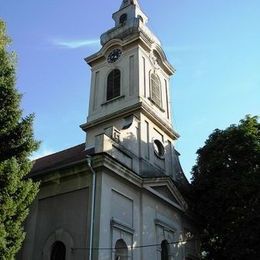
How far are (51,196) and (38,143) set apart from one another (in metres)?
6.62

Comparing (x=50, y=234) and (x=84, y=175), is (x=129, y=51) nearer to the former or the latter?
(x=84, y=175)

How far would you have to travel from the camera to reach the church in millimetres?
18922

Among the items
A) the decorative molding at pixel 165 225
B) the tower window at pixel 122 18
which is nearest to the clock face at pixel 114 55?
the tower window at pixel 122 18

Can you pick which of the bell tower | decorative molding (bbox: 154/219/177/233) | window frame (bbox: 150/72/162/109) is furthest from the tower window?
decorative molding (bbox: 154/219/177/233)

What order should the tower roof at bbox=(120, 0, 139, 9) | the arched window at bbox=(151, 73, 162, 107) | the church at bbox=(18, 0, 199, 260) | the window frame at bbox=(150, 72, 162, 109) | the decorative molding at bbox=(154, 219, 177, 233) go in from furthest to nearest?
the tower roof at bbox=(120, 0, 139, 9) → the arched window at bbox=(151, 73, 162, 107) → the window frame at bbox=(150, 72, 162, 109) → the decorative molding at bbox=(154, 219, 177, 233) → the church at bbox=(18, 0, 199, 260)

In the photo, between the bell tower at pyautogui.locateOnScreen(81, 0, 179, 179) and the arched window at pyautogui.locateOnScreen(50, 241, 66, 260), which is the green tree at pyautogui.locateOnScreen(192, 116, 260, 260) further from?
the arched window at pyautogui.locateOnScreen(50, 241, 66, 260)

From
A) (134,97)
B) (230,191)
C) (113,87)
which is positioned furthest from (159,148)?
(113,87)

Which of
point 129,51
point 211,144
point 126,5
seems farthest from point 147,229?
point 126,5

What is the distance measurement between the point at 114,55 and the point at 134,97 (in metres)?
4.29

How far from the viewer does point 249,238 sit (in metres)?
21.3

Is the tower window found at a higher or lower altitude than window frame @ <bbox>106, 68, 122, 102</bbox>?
higher

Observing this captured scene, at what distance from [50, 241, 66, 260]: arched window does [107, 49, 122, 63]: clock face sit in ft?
42.2

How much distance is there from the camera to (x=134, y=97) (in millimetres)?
25656

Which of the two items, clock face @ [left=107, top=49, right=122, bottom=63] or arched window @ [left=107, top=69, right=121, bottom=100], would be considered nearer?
arched window @ [left=107, top=69, right=121, bottom=100]
